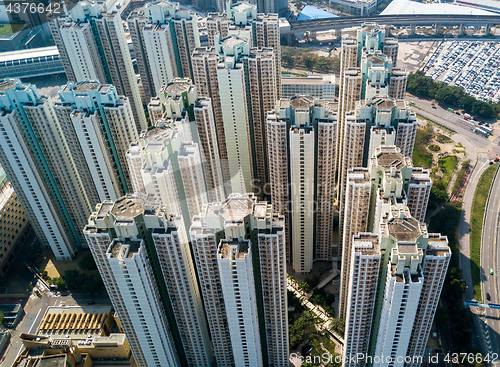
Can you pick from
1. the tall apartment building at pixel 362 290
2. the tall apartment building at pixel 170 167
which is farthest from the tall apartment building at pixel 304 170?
the tall apartment building at pixel 362 290

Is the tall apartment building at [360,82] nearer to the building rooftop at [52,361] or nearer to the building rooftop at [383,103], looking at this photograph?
the building rooftop at [383,103]

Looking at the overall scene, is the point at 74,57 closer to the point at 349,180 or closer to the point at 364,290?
the point at 349,180

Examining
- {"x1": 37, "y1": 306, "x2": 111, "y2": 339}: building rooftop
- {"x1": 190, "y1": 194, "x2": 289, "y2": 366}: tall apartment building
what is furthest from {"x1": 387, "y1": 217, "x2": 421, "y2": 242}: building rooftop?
{"x1": 37, "y1": 306, "x2": 111, "y2": 339}: building rooftop

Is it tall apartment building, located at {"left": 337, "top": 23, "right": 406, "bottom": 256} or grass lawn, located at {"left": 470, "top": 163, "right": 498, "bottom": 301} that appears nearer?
tall apartment building, located at {"left": 337, "top": 23, "right": 406, "bottom": 256}

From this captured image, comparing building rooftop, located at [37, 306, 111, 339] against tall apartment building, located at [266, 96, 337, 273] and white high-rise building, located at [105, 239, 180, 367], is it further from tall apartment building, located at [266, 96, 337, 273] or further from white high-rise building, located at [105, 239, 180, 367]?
tall apartment building, located at [266, 96, 337, 273]

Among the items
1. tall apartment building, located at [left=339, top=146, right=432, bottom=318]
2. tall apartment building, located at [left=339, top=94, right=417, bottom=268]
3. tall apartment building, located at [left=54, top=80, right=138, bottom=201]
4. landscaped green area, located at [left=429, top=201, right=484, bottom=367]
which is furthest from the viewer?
tall apartment building, located at [left=54, top=80, right=138, bottom=201]

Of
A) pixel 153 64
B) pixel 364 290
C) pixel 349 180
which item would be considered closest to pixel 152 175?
pixel 349 180

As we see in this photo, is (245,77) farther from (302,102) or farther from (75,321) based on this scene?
(75,321)
